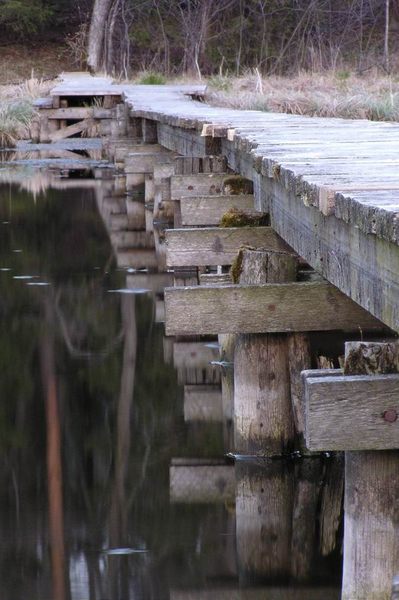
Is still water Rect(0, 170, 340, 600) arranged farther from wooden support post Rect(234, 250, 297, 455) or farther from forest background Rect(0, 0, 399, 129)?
forest background Rect(0, 0, 399, 129)

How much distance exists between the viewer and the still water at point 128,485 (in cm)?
477

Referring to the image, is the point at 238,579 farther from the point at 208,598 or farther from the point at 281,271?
the point at 281,271

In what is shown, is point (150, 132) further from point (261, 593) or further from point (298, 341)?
point (261, 593)

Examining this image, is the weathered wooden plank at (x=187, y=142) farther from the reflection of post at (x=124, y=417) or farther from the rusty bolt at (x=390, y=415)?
the rusty bolt at (x=390, y=415)

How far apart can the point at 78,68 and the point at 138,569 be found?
36485 millimetres

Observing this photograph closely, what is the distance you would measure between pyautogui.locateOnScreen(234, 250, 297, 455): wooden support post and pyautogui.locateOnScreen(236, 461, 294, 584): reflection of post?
0.12m

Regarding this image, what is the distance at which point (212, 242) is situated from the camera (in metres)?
7.01

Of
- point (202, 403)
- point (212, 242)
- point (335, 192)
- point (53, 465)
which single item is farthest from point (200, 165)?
point (335, 192)

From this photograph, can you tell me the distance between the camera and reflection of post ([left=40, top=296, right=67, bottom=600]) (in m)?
4.82

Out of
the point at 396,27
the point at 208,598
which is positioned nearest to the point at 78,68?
the point at 396,27

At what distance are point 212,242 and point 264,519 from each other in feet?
6.80

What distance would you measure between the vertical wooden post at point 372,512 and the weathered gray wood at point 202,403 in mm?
2816

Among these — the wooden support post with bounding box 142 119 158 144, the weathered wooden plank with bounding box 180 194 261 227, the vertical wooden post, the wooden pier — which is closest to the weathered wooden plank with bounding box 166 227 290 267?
the wooden pier

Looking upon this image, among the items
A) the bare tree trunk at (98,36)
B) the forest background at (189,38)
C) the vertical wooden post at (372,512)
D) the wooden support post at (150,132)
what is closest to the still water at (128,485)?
the vertical wooden post at (372,512)
